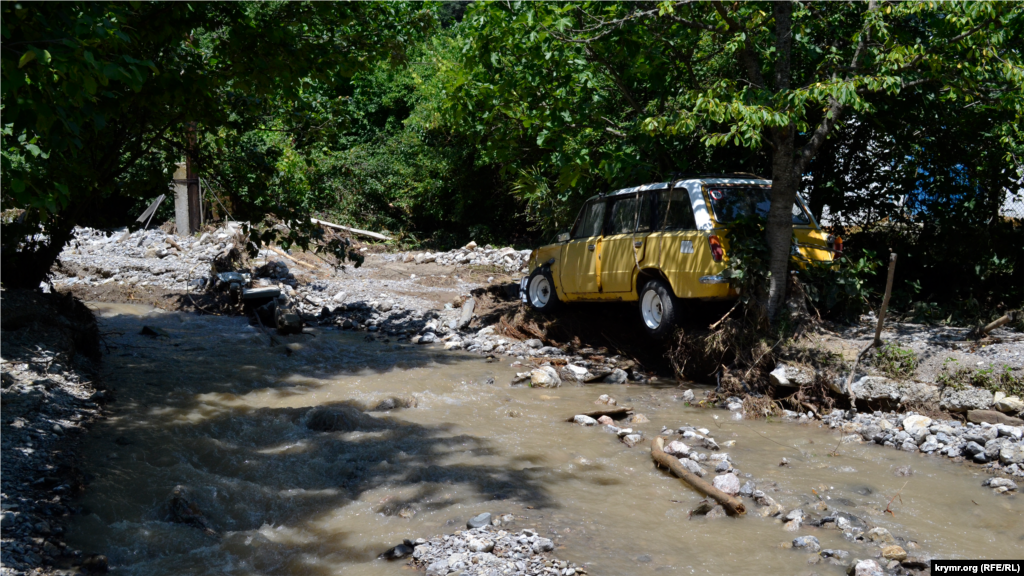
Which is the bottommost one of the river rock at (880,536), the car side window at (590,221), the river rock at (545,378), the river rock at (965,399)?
the river rock at (880,536)

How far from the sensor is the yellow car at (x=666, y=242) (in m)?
8.42

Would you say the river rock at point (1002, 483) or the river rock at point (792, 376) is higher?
the river rock at point (792, 376)

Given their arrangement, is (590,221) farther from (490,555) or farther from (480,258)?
(480,258)

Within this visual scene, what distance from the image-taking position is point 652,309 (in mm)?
9219

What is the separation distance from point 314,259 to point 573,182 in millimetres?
9710

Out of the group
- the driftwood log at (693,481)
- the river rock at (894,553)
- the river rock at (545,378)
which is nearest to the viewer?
the river rock at (894,553)

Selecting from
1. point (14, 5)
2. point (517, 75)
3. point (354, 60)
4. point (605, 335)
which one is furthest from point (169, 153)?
A: point (605, 335)

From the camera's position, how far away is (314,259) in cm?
1834

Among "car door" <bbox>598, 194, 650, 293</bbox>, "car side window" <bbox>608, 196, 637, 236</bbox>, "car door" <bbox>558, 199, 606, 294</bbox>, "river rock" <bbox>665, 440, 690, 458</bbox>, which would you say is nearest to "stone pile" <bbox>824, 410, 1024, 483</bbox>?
"river rock" <bbox>665, 440, 690, 458</bbox>

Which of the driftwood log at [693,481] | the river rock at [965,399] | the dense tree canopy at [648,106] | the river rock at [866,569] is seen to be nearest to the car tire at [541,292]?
the dense tree canopy at [648,106]

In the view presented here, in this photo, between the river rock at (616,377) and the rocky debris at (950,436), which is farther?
the river rock at (616,377)

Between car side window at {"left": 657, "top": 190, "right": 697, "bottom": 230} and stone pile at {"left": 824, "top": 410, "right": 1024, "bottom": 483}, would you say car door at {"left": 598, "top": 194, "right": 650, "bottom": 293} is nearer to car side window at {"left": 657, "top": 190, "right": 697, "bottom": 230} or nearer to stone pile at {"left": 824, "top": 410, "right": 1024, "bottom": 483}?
car side window at {"left": 657, "top": 190, "right": 697, "bottom": 230}

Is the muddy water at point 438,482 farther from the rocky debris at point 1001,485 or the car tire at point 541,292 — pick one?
the car tire at point 541,292

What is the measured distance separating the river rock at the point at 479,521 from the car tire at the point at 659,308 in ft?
14.2
